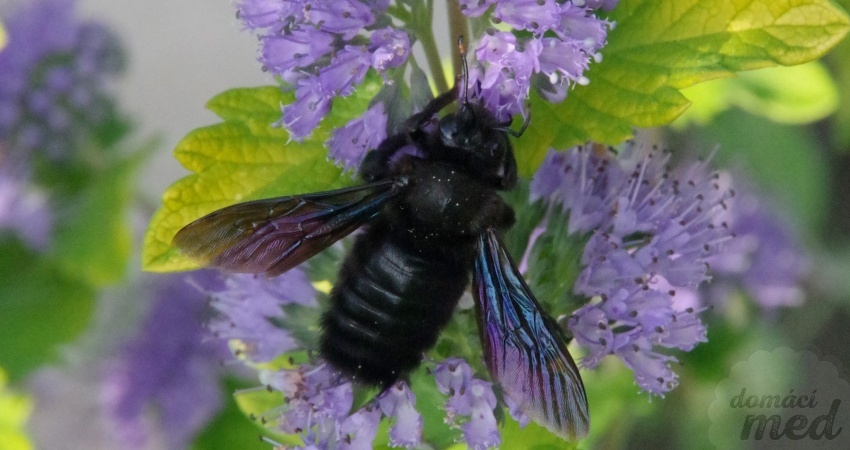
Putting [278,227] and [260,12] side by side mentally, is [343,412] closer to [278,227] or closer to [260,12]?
[278,227]

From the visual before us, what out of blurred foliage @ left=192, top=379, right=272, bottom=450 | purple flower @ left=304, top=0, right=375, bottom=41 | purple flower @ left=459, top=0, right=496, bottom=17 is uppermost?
purple flower @ left=304, top=0, right=375, bottom=41

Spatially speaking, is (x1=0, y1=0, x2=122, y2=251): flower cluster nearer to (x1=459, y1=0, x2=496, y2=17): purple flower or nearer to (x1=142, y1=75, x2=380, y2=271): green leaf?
(x1=142, y1=75, x2=380, y2=271): green leaf

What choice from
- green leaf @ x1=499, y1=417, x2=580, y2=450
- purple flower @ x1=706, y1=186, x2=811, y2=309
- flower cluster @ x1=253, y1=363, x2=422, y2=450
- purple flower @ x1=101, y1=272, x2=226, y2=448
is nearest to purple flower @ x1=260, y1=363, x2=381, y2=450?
flower cluster @ x1=253, y1=363, x2=422, y2=450

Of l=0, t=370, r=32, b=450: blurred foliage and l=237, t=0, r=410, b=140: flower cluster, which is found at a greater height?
l=237, t=0, r=410, b=140: flower cluster

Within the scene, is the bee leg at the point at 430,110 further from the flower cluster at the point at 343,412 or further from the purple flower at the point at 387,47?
the flower cluster at the point at 343,412

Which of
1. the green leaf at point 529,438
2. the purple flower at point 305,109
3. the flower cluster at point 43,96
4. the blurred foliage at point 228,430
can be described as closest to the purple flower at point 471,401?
the green leaf at point 529,438

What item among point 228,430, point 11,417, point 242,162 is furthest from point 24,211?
point 242,162
